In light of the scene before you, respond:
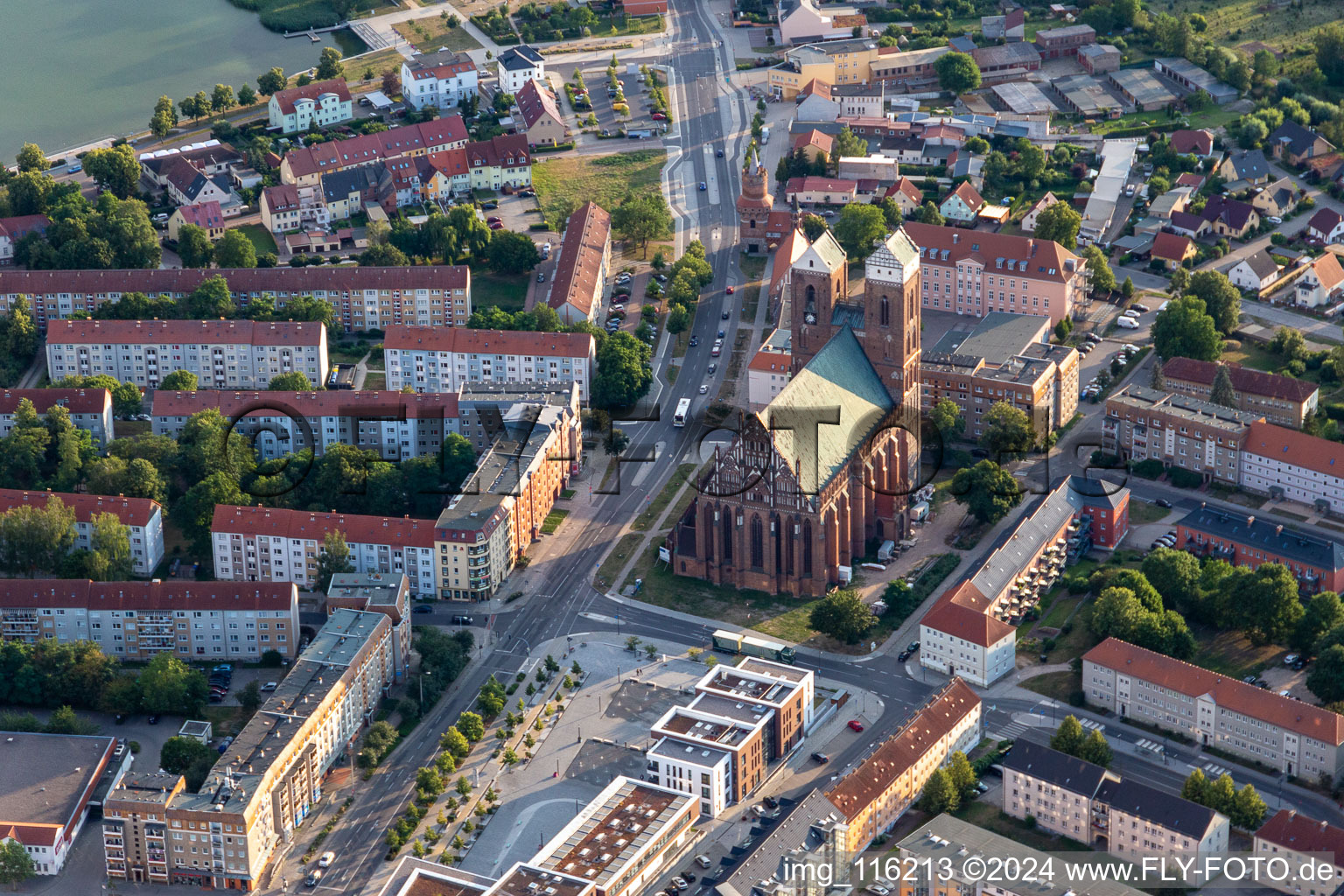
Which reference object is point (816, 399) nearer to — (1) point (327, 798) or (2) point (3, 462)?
(1) point (327, 798)

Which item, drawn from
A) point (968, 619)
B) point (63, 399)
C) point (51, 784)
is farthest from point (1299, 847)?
point (63, 399)

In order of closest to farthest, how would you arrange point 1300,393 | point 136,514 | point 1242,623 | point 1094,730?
point 1094,730, point 1242,623, point 136,514, point 1300,393

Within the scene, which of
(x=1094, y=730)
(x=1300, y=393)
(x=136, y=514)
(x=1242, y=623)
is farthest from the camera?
(x=1300, y=393)

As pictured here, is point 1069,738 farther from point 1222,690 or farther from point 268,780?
point 268,780

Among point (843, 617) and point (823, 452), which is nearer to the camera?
point (843, 617)

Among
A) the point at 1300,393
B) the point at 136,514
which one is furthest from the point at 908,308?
the point at 136,514

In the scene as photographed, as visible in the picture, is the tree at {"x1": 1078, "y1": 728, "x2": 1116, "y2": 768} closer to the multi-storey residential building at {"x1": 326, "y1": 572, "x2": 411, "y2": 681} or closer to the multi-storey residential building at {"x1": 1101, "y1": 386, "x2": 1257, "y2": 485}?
the multi-storey residential building at {"x1": 1101, "y1": 386, "x2": 1257, "y2": 485}

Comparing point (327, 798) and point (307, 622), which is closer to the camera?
point (327, 798)
